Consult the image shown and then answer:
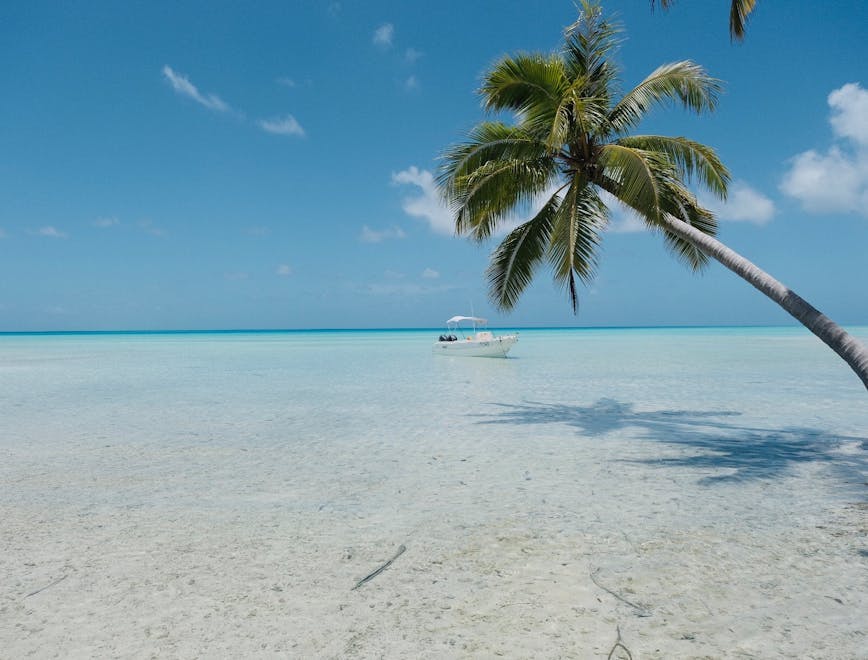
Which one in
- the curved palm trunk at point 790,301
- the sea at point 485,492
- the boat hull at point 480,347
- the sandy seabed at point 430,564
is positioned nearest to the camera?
the sandy seabed at point 430,564

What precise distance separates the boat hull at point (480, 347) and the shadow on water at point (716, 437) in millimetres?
14669

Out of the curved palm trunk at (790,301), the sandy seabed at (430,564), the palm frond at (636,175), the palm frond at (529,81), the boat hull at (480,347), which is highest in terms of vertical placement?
the palm frond at (529,81)

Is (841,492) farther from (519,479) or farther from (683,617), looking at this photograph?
(683,617)

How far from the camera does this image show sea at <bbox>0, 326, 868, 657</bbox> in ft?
11.5

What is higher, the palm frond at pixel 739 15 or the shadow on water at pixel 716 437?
the palm frond at pixel 739 15

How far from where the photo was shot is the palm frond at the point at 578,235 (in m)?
8.49

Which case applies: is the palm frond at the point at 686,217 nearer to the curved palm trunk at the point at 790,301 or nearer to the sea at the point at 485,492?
the curved palm trunk at the point at 790,301

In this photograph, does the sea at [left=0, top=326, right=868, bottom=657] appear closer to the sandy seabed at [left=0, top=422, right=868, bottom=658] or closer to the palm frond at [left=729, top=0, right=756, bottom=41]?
the sandy seabed at [left=0, top=422, right=868, bottom=658]

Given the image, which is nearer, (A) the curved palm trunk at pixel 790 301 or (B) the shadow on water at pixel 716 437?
(A) the curved palm trunk at pixel 790 301

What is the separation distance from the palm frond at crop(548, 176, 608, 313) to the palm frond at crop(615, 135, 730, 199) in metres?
1.03

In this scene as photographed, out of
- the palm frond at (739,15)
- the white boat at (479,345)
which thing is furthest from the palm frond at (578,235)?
the white boat at (479,345)

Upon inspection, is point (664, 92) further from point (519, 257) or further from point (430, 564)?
point (430, 564)

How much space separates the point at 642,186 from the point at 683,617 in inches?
204

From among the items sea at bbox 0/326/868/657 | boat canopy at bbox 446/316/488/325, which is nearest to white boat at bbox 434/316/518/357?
boat canopy at bbox 446/316/488/325
